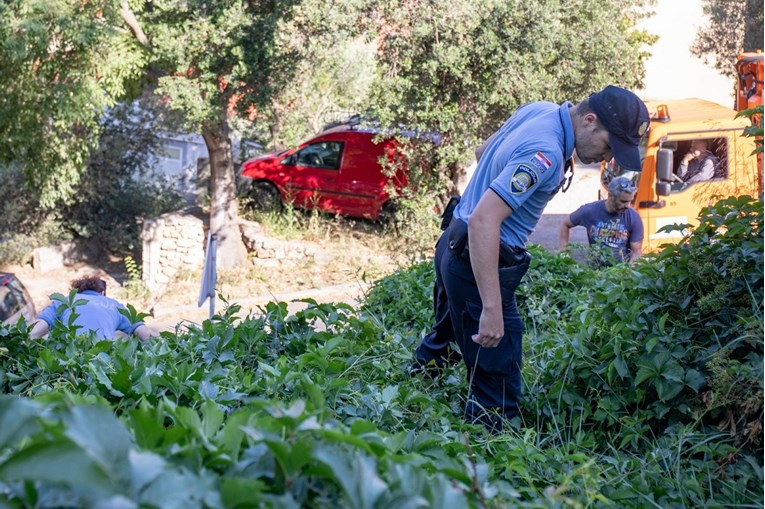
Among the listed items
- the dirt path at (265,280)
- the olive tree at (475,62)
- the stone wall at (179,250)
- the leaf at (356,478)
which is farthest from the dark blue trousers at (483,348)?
the stone wall at (179,250)

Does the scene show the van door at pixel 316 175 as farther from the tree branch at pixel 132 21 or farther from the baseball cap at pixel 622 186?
the baseball cap at pixel 622 186

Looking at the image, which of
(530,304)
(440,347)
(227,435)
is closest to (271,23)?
(530,304)

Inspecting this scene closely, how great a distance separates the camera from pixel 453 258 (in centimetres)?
402

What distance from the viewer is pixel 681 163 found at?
11.0 m

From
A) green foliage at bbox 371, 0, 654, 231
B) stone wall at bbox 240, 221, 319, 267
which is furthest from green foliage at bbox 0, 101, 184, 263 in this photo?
green foliage at bbox 371, 0, 654, 231

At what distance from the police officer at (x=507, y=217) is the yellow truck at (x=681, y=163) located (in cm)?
657

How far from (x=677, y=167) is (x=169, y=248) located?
8743 millimetres

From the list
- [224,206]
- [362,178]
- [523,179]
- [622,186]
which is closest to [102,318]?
[523,179]

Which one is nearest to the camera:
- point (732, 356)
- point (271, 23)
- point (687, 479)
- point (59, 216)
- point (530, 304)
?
point (687, 479)

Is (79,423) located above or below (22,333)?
above

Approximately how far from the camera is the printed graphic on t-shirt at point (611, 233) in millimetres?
8062

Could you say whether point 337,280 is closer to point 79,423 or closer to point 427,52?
point 427,52

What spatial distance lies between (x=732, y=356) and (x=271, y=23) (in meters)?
10.7

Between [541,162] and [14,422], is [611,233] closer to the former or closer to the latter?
[541,162]
